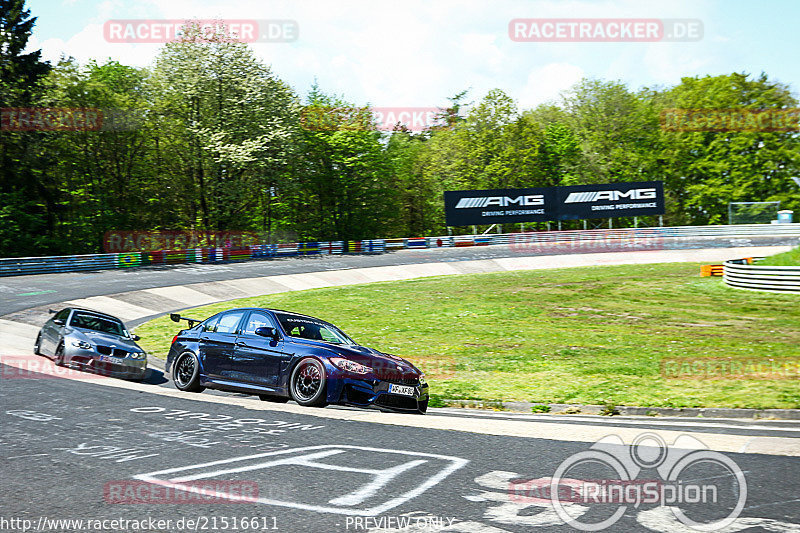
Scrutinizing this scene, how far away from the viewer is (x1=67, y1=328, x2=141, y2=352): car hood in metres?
16.1

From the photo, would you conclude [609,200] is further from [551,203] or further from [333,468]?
[333,468]

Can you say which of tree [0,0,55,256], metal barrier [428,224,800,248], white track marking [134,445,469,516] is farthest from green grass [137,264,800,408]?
tree [0,0,55,256]

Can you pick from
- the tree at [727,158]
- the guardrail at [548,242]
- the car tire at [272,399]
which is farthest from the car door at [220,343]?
the tree at [727,158]

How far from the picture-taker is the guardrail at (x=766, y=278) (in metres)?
27.3

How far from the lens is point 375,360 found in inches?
441

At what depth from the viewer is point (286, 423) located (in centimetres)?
957

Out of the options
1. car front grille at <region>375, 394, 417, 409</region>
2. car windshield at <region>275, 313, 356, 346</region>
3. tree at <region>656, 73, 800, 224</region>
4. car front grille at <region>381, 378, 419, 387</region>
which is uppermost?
tree at <region>656, 73, 800, 224</region>

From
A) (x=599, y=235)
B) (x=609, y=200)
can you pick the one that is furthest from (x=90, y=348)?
(x=609, y=200)

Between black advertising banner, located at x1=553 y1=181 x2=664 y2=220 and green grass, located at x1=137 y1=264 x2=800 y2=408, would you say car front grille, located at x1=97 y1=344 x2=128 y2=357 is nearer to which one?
green grass, located at x1=137 y1=264 x2=800 y2=408

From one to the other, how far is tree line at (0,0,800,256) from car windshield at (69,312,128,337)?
3374cm

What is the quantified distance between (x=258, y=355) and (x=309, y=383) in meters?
1.25

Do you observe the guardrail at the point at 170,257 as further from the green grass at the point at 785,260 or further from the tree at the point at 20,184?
the green grass at the point at 785,260

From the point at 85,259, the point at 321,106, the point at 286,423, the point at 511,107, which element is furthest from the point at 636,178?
the point at 286,423

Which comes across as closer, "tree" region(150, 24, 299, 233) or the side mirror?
the side mirror
